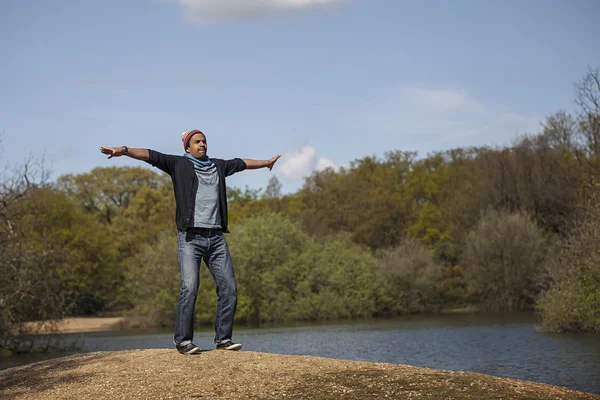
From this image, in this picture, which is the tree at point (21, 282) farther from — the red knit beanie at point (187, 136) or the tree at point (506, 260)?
the tree at point (506, 260)

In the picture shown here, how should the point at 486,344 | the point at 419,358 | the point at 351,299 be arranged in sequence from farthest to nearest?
the point at 351,299, the point at 486,344, the point at 419,358

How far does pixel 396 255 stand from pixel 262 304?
10.2 m

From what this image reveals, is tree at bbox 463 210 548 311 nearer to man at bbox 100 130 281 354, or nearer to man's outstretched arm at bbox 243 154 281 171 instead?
man's outstretched arm at bbox 243 154 281 171

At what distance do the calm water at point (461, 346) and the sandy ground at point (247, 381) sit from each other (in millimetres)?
6704

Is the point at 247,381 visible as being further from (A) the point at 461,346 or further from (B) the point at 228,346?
(A) the point at 461,346

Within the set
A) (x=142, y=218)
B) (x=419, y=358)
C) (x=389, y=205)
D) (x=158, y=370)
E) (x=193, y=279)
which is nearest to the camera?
(x=158, y=370)

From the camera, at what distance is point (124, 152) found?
9.40m

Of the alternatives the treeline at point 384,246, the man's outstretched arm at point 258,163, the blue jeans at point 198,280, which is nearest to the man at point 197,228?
the blue jeans at point 198,280

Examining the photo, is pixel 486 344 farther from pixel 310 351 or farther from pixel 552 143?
pixel 552 143

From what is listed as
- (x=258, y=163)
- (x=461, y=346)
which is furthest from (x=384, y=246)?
(x=258, y=163)

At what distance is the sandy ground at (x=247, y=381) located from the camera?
802cm

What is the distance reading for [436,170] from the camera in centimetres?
7344

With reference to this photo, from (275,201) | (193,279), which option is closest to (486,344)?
(193,279)

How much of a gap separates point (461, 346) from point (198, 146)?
61.4 ft
